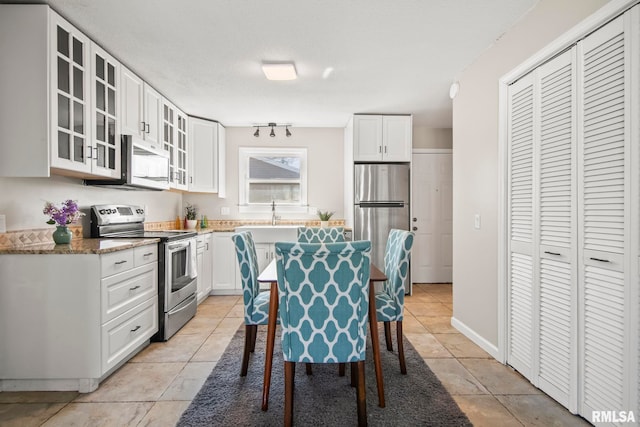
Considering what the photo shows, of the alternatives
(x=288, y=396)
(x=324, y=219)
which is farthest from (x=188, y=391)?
(x=324, y=219)

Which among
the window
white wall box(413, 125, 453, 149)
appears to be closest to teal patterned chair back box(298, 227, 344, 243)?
the window

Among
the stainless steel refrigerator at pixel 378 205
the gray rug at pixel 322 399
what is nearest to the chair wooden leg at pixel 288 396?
the gray rug at pixel 322 399

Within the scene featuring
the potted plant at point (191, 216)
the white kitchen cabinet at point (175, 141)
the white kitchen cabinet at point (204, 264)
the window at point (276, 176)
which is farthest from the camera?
the window at point (276, 176)

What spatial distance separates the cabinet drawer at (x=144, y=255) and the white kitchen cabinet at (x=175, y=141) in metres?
1.26

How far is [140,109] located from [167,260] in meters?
1.46

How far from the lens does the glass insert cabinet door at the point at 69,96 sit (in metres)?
2.14

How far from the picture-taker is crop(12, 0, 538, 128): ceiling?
2.15 metres

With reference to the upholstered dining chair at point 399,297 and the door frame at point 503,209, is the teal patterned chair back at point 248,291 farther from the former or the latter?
the door frame at point 503,209

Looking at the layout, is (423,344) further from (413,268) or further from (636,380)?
(413,268)

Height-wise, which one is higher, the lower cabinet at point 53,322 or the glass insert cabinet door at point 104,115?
the glass insert cabinet door at point 104,115

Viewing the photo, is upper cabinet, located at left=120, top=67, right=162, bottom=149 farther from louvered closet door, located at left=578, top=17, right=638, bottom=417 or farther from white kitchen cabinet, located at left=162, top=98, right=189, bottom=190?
louvered closet door, located at left=578, top=17, right=638, bottom=417

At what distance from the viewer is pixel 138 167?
10.0 ft

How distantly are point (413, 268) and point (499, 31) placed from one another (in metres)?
3.42

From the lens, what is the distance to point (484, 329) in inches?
108
